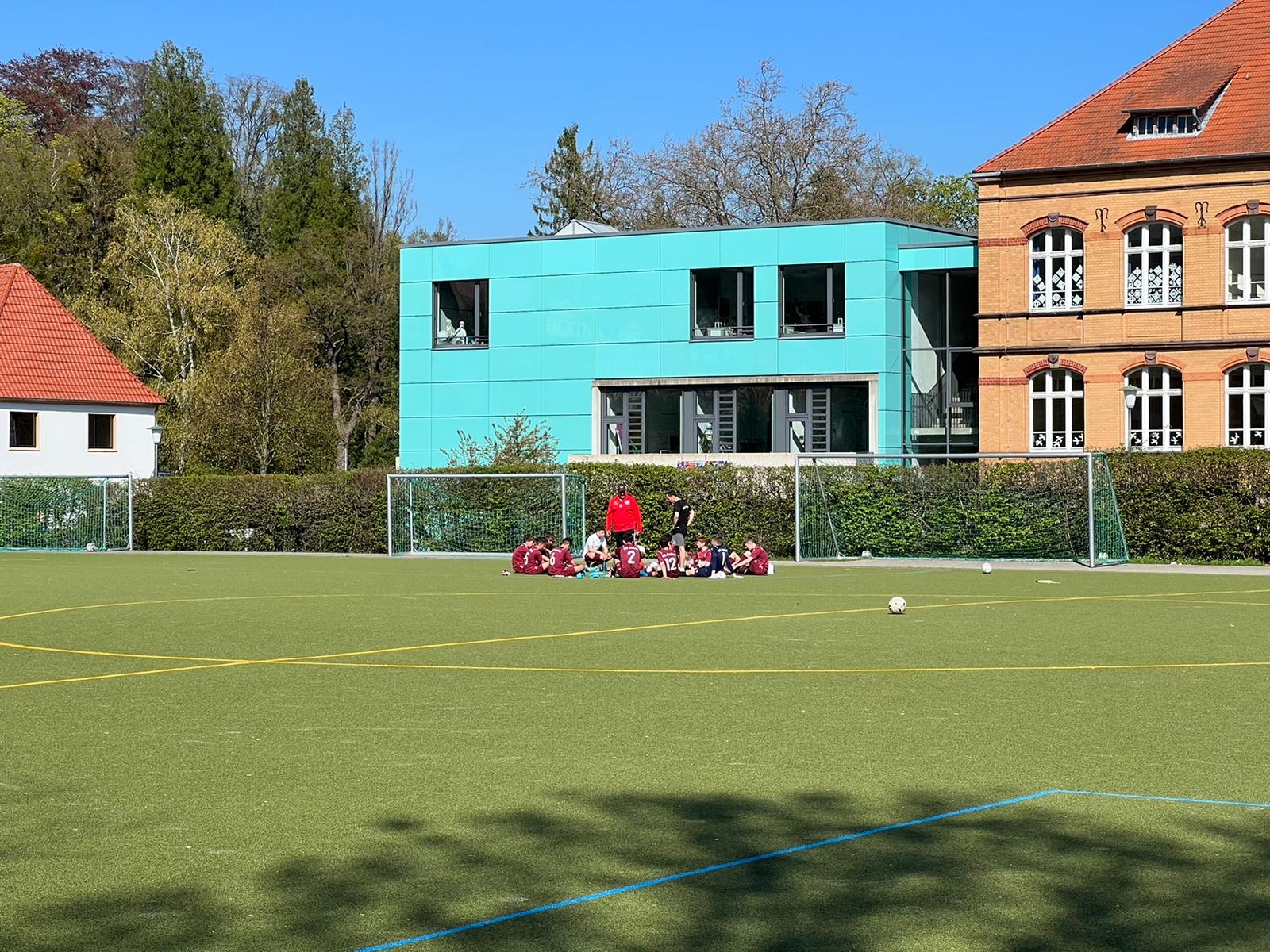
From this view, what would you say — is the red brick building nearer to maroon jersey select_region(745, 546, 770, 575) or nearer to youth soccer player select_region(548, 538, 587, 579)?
maroon jersey select_region(745, 546, 770, 575)

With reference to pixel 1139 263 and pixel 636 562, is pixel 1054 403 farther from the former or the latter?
pixel 636 562

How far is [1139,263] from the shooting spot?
4525 cm

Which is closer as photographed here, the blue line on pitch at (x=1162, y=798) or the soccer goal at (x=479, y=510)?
the blue line on pitch at (x=1162, y=798)

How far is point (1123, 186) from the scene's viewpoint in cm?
4497

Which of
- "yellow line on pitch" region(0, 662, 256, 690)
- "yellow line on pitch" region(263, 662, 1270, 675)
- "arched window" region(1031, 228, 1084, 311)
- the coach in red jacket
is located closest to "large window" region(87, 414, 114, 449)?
"arched window" region(1031, 228, 1084, 311)

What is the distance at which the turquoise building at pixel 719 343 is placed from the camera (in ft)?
161

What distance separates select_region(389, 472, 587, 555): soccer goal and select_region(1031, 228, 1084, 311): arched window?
15169 millimetres

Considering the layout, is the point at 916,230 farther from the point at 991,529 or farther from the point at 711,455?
the point at 991,529

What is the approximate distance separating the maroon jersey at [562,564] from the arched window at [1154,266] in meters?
20.6

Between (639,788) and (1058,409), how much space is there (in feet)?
126

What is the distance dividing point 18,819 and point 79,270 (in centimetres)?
6767

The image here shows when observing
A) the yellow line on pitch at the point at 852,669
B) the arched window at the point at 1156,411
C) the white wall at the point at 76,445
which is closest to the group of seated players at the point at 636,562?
the yellow line on pitch at the point at 852,669

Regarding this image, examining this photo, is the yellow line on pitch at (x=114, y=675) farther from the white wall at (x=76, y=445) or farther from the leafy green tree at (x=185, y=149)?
the leafy green tree at (x=185, y=149)

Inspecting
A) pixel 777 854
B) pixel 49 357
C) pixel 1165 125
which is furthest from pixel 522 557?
pixel 49 357
